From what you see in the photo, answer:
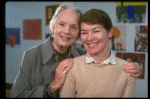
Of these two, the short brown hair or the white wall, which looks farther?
the white wall

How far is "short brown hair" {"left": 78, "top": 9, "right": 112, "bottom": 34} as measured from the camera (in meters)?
0.64

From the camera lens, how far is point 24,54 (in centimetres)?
79

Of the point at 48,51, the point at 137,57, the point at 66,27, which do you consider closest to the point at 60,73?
the point at 48,51

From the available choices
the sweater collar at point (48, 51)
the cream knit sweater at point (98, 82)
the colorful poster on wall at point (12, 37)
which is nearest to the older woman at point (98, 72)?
the cream knit sweater at point (98, 82)

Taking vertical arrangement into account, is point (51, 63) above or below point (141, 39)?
below

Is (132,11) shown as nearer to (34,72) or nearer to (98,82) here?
(98,82)

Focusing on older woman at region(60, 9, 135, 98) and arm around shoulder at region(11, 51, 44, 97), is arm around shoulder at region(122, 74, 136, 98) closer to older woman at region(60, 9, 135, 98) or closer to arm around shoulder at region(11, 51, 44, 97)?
older woman at region(60, 9, 135, 98)

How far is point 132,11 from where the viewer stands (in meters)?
0.77

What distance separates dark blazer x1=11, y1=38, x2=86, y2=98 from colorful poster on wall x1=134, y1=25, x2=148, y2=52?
59 centimetres

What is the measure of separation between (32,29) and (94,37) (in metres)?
0.47

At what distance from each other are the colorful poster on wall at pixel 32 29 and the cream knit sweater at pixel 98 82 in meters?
0.36

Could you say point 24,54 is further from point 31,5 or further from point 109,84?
point 109,84

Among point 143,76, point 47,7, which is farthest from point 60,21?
point 143,76

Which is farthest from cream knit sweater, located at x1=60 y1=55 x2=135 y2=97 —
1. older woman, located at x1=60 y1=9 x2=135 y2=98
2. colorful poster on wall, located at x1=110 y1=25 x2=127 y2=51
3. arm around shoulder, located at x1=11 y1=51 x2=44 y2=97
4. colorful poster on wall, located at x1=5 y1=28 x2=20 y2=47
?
Result: colorful poster on wall, located at x1=5 y1=28 x2=20 y2=47
